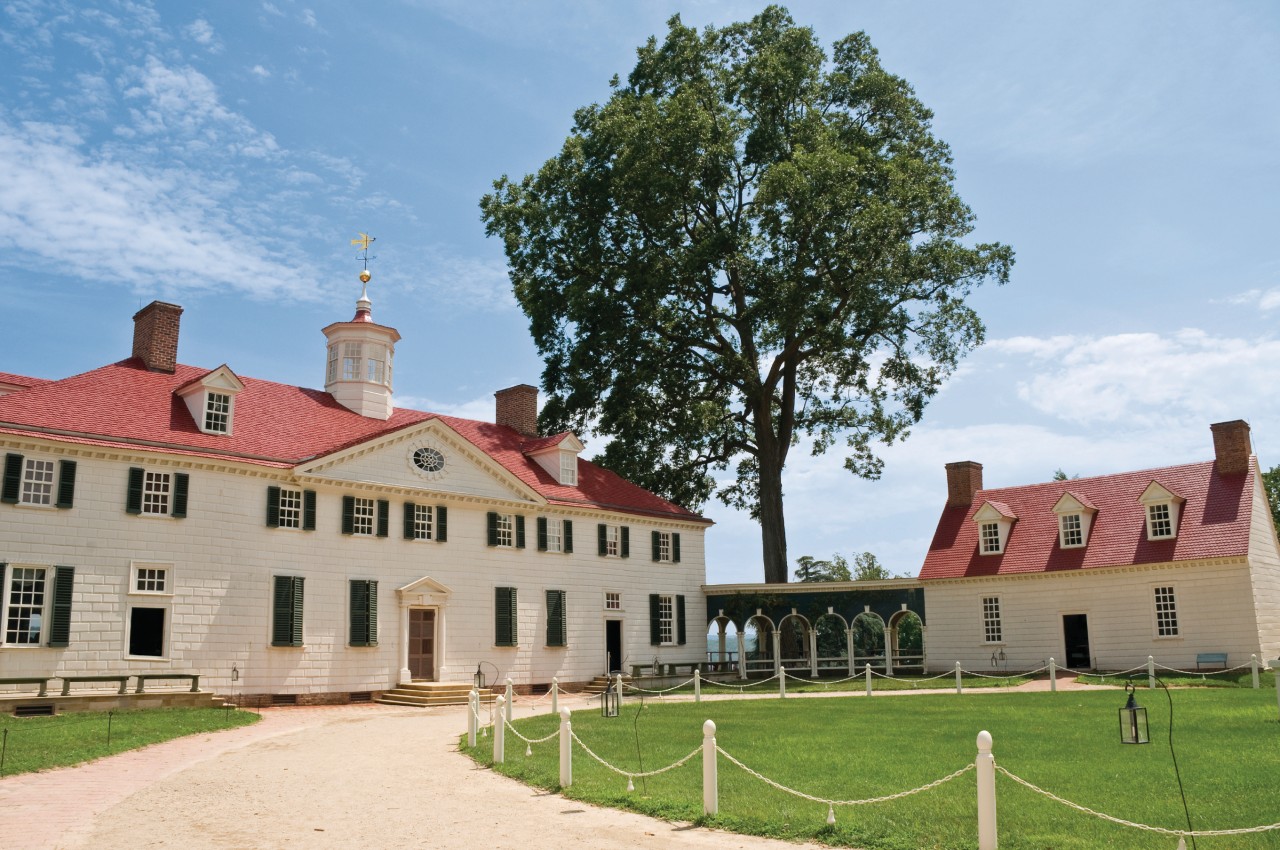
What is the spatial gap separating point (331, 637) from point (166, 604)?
4.48 meters

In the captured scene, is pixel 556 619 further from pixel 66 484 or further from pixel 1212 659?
pixel 1212 659

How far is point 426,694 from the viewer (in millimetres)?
28750

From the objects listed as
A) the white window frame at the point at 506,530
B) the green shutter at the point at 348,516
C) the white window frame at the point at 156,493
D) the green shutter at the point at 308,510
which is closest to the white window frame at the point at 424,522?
the green shutter at the point at 348,516

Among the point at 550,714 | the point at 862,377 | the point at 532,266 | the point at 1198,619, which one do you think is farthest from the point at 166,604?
the point at 1198,619

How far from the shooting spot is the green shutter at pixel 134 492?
25453 millimetres

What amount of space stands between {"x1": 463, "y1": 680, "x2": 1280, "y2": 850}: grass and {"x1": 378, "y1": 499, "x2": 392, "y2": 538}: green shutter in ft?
31.0

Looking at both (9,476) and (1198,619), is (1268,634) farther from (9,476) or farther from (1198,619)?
(9,476)

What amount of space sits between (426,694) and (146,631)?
7.20 metres

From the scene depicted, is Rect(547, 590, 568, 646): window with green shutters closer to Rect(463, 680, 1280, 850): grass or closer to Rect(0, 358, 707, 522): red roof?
Rect(0, 358, 707, 522): red roof

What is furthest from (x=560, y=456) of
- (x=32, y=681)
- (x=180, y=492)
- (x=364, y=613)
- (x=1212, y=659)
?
(x=1212, y=659)

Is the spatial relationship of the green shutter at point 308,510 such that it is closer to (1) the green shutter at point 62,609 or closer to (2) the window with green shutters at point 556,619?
(1) the green shutter at point 62,609

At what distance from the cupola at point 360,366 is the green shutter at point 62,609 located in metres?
11.2

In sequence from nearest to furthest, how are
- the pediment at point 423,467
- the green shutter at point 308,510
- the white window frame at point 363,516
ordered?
1. the green shutter at point 308,510
2. the pediment at point 423,467
3. the white window frame at point 363,516

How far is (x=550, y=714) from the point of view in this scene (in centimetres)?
2370
